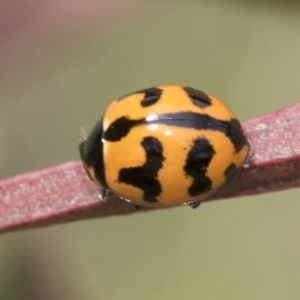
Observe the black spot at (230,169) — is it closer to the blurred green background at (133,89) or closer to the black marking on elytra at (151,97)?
the black marking on elytra at (151,97)

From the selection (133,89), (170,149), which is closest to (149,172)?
(170,149)

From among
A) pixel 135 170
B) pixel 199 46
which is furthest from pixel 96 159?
pixel 199 46

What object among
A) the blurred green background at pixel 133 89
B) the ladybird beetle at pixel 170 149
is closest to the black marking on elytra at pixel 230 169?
the ladybird beetle at pixel 170 149

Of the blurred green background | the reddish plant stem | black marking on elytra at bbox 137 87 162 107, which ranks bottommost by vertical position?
the blurred green background

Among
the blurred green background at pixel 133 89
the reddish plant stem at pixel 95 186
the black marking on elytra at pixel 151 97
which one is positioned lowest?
the blurred green background at pixel 133 89

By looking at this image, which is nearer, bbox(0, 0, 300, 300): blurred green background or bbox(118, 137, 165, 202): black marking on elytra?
bbox(118, 137, 165, 202): black marking on elytra

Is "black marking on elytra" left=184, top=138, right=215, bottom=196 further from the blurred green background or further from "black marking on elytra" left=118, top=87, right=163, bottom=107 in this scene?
the blurred green background

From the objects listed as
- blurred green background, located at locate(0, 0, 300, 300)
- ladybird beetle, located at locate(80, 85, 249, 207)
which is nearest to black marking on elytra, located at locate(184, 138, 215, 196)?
ladybird beetle, located at locate(80, 85, 249, 207)

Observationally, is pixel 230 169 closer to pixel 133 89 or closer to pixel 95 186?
pixel 95 186
